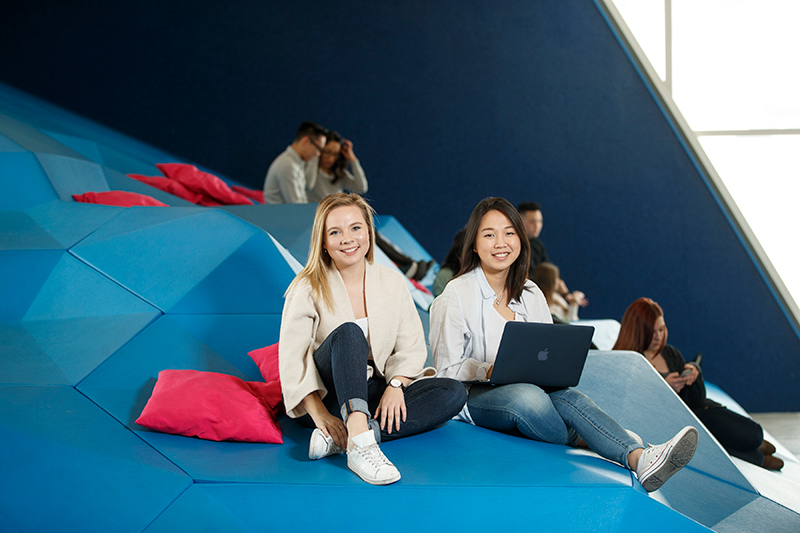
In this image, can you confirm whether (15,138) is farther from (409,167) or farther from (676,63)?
(676,63)

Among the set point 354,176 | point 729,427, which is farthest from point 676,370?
point 354,176

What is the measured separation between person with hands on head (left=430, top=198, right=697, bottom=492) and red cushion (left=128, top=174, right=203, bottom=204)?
7.46ft

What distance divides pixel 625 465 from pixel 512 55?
4.31 metres

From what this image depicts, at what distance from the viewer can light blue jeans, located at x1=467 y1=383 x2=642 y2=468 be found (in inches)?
67.1

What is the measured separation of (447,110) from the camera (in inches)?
209

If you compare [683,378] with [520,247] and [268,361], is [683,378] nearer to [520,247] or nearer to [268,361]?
[520,247]

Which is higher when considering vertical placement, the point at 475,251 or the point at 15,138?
the point at 475,251

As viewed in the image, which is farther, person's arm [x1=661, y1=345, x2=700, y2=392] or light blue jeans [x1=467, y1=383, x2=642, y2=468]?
person's arm [x1=661, y1=345, x2=700, y2=392]

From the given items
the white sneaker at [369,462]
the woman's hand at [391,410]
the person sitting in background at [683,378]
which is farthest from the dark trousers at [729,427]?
the white sneaker at [369,462]

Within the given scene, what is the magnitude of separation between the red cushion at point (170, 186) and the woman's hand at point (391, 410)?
2.40m

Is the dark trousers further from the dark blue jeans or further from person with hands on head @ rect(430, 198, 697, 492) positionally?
the dark blue jeans

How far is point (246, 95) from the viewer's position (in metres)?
5.38

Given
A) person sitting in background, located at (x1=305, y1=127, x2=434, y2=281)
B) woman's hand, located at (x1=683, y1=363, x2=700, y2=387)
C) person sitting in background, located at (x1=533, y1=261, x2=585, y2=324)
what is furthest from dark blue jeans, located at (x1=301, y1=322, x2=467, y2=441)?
person sitting in background, located at (x1=305, y1=127, x2=434, y2=281)

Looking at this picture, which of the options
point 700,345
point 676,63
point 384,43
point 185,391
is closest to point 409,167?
point 384,43
